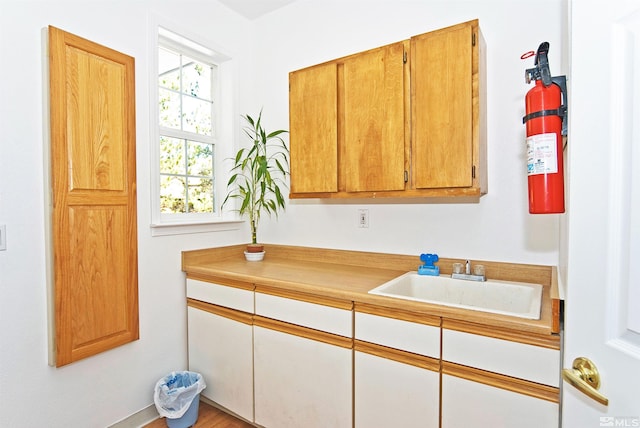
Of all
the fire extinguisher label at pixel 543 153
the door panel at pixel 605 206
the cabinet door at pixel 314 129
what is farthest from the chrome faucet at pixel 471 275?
the door panel at pixel 605 206

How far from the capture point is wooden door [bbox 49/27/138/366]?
1.65m

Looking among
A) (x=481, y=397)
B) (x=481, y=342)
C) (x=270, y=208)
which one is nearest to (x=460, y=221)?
(x=481, y=342)

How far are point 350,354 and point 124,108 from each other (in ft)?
5.96

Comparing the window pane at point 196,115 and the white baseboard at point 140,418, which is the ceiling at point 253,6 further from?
the white baseboard at point 140,418

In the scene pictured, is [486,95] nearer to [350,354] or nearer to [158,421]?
[350,354]

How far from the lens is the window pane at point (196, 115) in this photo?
2492mm

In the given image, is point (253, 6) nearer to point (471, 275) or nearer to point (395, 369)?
point (471, 275)

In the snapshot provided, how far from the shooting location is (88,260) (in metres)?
1.77

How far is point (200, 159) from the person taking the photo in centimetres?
258

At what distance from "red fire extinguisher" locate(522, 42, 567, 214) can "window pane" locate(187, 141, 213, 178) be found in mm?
2140

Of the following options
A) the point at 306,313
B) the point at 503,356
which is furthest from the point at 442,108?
the point at 306,313

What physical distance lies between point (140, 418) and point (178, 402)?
291mm

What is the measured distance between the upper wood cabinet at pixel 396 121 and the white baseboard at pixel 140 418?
5.27 feet

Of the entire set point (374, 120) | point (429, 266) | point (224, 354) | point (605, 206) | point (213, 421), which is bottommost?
point (213, 421)
